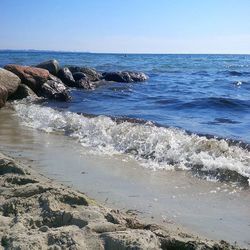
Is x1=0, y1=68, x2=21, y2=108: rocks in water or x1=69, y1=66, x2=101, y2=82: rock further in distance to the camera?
x1=69, y1=66, x2=101, y2=82: rock

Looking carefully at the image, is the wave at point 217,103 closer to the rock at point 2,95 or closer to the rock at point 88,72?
the rock at point 2,95

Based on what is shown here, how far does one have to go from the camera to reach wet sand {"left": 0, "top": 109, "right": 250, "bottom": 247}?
4.23 meters

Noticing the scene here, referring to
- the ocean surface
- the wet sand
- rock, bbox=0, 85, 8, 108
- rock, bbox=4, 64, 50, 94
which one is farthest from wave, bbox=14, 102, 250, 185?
rock, bbox=4, 64, 50, 94

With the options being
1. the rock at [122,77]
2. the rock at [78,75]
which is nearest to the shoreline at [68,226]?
the rock at [78,75]

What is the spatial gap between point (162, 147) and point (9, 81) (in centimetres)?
786

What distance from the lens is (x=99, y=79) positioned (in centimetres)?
2377

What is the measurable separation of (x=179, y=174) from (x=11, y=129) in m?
4.44

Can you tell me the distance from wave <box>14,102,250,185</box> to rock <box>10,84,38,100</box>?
4.43 m

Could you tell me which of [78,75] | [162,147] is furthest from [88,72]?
[162,147]

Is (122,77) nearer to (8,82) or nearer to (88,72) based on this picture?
(88,72)

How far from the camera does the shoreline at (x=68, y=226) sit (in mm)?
3135

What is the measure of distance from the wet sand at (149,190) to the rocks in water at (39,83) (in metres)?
8.24

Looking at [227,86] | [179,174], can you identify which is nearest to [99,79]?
[227,86]

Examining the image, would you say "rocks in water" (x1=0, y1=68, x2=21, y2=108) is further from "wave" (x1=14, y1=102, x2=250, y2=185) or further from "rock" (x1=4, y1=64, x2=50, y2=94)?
"wave" (x1=14, y1=102, x2=250, y2=185)
